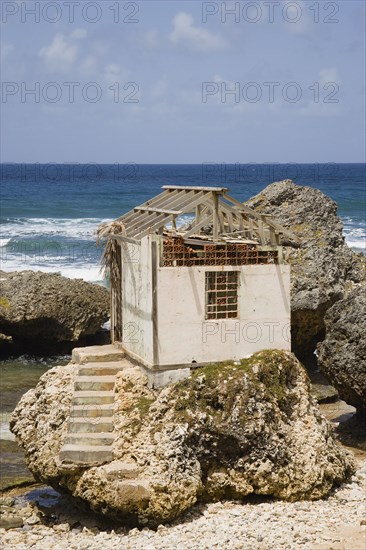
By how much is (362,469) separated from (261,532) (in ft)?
12.9

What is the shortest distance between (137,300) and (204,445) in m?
3.19

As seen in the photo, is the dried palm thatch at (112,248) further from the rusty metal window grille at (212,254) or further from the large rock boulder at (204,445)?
the large rock boulder at (204,445)

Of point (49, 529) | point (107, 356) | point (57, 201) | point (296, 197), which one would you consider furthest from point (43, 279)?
point (57, 201)

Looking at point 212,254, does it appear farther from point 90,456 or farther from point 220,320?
point 90,456

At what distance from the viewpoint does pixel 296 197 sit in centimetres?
3031

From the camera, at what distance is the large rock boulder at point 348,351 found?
2156 centimetres

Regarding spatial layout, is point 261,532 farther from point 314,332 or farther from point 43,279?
point 43,279

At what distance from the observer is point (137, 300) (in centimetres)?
1888

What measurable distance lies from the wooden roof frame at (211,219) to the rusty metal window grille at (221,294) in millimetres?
699

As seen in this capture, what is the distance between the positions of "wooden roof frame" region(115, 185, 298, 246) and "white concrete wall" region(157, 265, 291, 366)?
2.49 ft

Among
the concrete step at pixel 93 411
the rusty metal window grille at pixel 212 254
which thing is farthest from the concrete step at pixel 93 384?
the rusty metal window grille at pixel 212 254

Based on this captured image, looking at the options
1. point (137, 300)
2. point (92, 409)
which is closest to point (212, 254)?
point (137, 300)

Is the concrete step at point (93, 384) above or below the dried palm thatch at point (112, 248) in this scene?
below

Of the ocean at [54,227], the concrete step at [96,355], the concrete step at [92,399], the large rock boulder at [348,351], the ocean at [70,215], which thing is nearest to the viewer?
the concrete step at [92,399]
